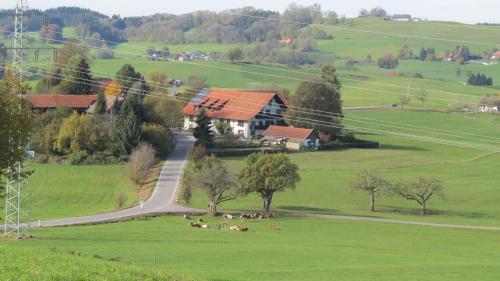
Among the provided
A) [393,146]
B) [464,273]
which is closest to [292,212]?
[464,273]

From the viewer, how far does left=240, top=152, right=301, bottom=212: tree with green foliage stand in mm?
61344

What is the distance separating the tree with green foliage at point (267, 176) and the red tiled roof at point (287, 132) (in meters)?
35.4

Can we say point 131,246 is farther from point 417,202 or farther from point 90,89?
point 90,89

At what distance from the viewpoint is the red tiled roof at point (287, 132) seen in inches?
3868

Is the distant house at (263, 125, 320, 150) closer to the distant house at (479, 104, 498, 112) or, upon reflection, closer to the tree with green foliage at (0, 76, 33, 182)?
the distant house at (479, 104, 498, 112)

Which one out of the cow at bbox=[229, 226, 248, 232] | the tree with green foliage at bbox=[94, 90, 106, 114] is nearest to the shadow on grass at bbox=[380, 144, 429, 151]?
the tree with green foliage at bbox=[94, 90, 106, 114]

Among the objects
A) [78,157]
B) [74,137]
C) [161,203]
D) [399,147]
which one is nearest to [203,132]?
[74,137]

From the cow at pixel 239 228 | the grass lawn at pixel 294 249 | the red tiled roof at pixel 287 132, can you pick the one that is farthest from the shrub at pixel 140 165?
→ the red tiled roof at pixel 287 132

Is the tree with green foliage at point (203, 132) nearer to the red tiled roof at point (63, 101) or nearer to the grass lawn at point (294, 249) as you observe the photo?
the red tiled roof at point (63, 101)

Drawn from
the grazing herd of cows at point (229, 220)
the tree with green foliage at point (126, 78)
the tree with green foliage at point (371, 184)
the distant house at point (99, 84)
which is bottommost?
the grazing herd of cows at point (229, 220)

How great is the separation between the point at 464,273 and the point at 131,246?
1579 centimetres

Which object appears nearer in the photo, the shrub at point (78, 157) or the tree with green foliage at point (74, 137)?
the shrub at point (78, 157)

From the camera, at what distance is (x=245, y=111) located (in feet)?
353

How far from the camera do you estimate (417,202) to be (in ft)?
223
